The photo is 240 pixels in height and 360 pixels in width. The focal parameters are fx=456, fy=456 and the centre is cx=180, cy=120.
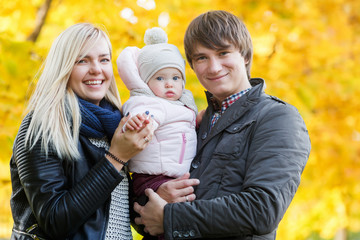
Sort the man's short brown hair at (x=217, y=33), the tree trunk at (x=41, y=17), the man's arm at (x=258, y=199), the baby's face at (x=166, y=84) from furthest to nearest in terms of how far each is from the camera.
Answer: the tree trunk at (x=41, y=17) → the baby's face at (x=166, y=84) → the man's short brown hair at (x=217, y=33) → the man's arm at (x=258, y=199)

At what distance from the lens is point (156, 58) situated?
9.02 feet

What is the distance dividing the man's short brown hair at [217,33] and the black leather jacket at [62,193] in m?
0.86

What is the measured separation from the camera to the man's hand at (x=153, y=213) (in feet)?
7.86

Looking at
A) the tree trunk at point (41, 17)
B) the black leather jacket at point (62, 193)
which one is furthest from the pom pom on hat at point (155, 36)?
the tree trunk at point (41, 17)

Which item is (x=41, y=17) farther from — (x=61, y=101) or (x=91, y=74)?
(x=61, y=101)

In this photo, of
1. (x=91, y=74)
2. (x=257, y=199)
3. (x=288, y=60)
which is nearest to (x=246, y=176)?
(x=257, y=199)

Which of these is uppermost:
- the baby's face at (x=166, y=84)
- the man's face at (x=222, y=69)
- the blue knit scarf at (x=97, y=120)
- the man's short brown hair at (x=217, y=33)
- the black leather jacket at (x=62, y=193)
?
the man's short brown hair at (x=217, y=33)

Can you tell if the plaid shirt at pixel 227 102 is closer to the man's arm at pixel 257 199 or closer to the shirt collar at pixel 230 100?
the shirt collar at pixel 230 100

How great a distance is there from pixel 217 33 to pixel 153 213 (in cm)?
107

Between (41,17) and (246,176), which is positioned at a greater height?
(41,17)

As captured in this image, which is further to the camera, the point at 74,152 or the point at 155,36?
the point at 155,36

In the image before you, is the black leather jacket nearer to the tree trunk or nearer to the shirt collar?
the shirt collar

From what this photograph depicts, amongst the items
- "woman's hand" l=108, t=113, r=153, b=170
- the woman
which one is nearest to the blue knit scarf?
the woman

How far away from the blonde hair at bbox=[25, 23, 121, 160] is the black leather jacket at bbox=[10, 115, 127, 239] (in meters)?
0.06
